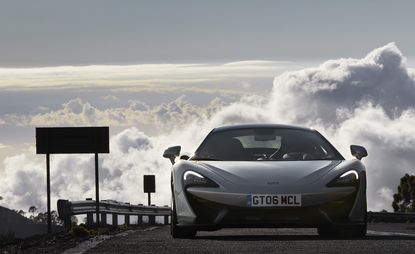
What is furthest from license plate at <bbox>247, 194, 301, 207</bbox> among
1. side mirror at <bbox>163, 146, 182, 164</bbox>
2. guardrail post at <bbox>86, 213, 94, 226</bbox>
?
guardrail post at <bbox>86, 213, 94, 226</bbox>

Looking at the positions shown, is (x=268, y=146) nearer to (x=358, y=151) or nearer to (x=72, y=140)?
(x=358, y=151)

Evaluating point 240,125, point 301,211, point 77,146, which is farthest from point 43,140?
point 301,211

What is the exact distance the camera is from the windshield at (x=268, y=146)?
12.9m

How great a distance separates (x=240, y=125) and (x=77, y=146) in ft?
60.0

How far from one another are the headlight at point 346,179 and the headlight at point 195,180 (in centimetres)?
134

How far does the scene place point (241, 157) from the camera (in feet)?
42.2

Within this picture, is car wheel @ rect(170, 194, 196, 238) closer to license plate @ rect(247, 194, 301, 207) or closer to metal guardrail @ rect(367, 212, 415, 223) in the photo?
license plate @ rect(247, 194, 301, 207)

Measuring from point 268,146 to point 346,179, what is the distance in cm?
159

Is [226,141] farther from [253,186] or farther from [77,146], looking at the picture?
[77,146]

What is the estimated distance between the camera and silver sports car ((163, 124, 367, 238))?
12.0 meters

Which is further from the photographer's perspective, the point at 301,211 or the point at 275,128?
the point at 275,128

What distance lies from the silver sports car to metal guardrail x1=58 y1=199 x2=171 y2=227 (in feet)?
40.8

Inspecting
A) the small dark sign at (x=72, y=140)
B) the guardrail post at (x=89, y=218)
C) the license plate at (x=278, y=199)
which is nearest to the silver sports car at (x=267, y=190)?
the license plate at (x=278, y=199)

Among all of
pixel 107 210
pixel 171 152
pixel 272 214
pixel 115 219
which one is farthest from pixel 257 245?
pixel 115 219
